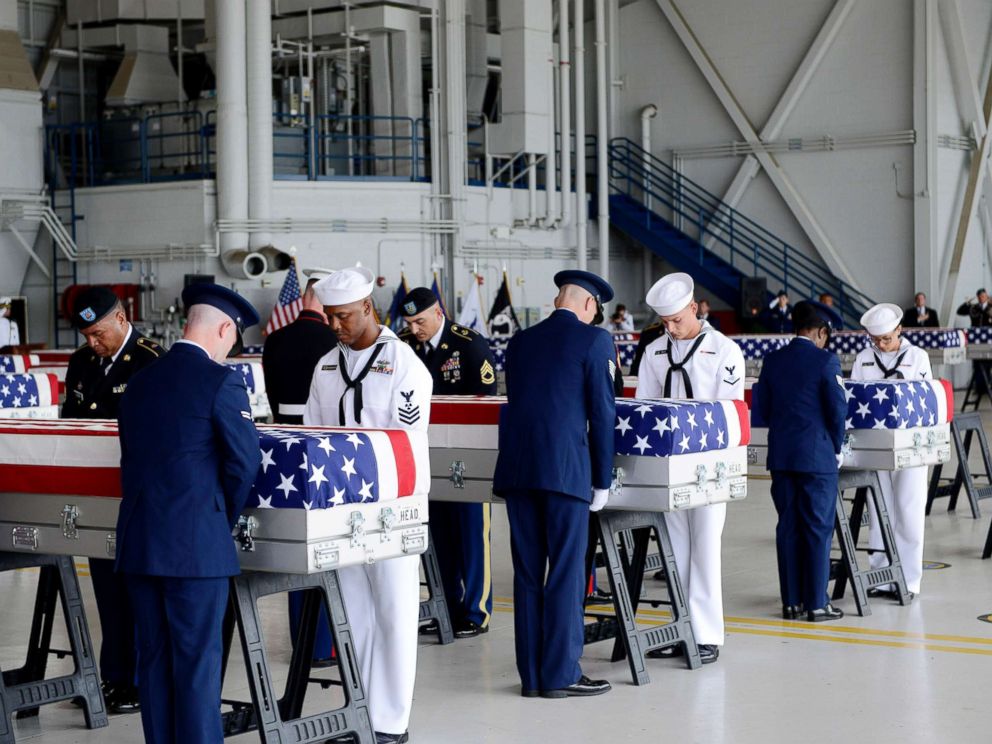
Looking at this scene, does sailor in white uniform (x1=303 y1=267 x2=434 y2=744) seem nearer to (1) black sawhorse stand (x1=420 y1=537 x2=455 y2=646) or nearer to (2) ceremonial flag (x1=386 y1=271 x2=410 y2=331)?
(1) black sawhorse stand (x1=420 y1=537 x2=455 y2=646)

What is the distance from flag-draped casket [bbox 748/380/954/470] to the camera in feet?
28.0

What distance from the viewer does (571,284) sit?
6.70m

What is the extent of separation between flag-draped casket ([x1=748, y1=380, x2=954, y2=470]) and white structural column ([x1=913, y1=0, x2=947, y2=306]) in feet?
60.7

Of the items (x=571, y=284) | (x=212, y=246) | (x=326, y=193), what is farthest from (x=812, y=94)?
(x=571, y=284)

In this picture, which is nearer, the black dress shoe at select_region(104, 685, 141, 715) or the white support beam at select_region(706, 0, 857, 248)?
the black dress shoe at select_region(104, 685, 141, 715)

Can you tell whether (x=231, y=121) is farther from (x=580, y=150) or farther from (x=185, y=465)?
(x=185, y=465)

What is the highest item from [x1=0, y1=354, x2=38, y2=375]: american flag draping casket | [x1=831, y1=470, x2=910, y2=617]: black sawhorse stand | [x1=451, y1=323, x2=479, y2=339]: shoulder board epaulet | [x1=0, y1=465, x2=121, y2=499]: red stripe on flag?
[x1=451, y1=323, x2=479, y2=339]: shoulder board epaulet

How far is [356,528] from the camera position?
5.23m

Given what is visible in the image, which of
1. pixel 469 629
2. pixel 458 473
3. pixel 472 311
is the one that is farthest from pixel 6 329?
pixel 458 473

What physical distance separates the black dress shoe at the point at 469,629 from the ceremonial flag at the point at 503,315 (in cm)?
1666

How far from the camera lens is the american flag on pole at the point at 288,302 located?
21.5 meters

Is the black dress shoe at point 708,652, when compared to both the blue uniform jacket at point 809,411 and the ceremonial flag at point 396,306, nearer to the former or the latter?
the blue uniform jacket at point 809,411

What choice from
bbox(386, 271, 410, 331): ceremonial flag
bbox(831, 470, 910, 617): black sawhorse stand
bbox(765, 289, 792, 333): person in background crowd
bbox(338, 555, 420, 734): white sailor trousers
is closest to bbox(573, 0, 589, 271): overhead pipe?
bbox(765, 289, 792, 333): person in background crowd

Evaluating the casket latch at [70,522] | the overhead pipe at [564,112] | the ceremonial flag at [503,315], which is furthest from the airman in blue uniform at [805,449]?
the overhead pipe at [564,112]
